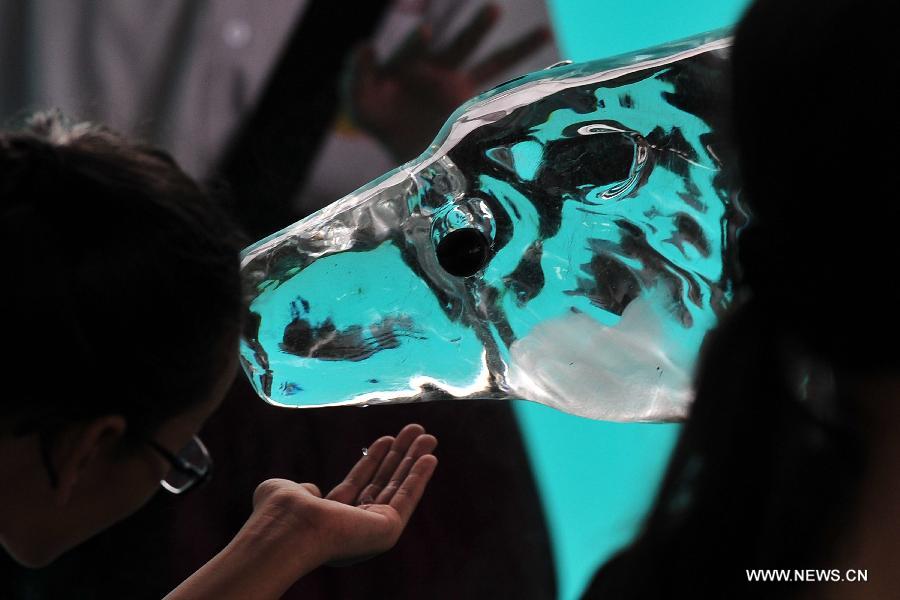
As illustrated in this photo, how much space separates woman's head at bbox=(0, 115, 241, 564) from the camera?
481 mm

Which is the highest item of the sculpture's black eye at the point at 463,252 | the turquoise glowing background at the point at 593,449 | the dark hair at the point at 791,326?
the dark hair at the point at 791,326

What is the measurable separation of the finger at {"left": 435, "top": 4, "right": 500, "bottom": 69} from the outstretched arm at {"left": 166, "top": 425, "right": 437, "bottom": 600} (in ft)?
1.55

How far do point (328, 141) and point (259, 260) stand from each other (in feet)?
1.35

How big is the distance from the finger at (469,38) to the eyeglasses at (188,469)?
571 millimetres

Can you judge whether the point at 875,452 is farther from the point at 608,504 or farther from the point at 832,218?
the point at 608,504

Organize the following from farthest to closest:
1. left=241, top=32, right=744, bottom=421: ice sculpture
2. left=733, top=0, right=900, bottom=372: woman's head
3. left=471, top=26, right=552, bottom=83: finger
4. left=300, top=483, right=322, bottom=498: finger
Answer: left=471, top=26, right=552, bottom=83: finger < left=300, top=483, right=322, bottom=498: finger < left=241, top=32, right=744, bottom=421: ice sculpture < left=733, top=0, right=900, bottom=372: woman's head

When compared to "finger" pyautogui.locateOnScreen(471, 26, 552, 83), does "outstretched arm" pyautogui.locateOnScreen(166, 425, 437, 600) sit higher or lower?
lower

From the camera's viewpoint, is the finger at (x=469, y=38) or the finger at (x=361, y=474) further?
the finger at (x=469, y=38)

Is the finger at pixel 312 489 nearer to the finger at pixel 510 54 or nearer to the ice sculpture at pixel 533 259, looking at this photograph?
the ice sculpture at pixel 533 259

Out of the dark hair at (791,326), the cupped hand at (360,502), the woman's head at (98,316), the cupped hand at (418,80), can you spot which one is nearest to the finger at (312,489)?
the cupped hand at (360,502)

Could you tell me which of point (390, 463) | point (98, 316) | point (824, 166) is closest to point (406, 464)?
point (390, 463)

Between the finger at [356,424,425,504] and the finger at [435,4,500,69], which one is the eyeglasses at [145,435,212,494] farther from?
the finger at [435,4,500,69]

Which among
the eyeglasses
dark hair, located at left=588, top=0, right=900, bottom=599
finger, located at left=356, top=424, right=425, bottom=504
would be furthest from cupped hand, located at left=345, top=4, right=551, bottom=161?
dark hair, located at left=588, top=0, right=900, bottom=599

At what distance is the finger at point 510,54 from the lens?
1.02m
